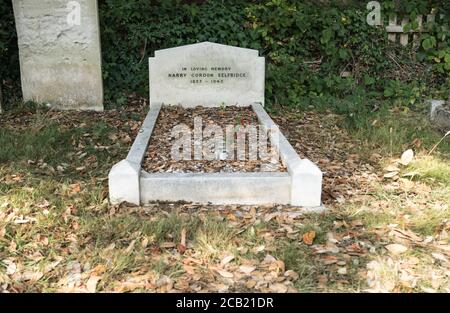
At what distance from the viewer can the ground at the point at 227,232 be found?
291 centimetres

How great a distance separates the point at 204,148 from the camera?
15.5 ft

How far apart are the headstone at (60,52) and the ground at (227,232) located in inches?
55.0

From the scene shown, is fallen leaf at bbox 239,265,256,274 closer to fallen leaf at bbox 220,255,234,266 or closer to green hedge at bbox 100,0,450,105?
fallen leaf at bbox 220,255,234,266

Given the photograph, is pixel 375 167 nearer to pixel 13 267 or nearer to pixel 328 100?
pixel 328 100

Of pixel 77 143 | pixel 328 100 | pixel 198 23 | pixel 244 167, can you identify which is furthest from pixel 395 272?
pixel 198 23

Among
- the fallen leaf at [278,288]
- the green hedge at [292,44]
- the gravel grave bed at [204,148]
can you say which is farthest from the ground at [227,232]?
the green hedge at [292,44]

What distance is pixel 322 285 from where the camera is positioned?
2.87m

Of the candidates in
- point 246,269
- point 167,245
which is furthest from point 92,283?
point 246,269

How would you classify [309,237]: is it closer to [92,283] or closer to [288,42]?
[92,283]

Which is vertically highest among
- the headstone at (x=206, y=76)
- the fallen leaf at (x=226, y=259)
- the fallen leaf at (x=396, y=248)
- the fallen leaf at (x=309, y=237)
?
the headstone at (x=206, y=76)

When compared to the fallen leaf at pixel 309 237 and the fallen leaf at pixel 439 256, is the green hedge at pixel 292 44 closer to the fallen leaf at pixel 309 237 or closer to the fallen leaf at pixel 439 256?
the fallen leaf at pixel 309 237

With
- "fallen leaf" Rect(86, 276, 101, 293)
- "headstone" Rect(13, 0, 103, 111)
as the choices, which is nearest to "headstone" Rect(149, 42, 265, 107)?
"headstone" Rect(13, 0, 103, 111)

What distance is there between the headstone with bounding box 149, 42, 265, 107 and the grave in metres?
0.01

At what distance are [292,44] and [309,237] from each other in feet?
14.1
